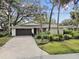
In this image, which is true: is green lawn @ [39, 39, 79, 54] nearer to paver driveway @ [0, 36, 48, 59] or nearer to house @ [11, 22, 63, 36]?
paver driveway @ [0, 36, 48, 59]

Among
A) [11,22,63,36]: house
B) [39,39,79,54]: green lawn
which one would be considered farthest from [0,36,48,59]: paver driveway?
[11,22,63,36]: house

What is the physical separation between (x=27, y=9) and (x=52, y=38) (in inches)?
791

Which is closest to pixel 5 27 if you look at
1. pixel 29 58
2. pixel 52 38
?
pixel 52 38

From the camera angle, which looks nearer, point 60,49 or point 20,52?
point 20,52

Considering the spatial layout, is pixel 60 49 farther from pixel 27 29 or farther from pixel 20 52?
pixel 27 29

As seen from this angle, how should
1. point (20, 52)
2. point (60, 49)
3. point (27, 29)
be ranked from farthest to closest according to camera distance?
point (27, 29) < point (60, 49) < point (20, 52)

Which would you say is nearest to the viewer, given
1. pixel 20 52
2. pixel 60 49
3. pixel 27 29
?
pixel 20 52

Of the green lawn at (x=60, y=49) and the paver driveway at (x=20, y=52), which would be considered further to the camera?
the green lawn at (x=60, y=49)

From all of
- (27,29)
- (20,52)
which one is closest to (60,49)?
(20,52)

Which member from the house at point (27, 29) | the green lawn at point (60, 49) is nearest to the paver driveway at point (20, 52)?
the green lawn at point (60, 49)

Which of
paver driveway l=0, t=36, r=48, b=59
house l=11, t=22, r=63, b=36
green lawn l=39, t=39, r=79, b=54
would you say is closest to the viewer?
paver driveway l=0, t=36, r=48, b=59

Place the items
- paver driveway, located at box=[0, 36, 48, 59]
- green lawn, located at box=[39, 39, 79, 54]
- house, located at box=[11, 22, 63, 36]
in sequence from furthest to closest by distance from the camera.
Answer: house, located at box=[11, 22, 63, 36] → green lawn, located at box=[39, 39, 79, 54] → paver driveway, located at box=[0, 36, 48, 59]

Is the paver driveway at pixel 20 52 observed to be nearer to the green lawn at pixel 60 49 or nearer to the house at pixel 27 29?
the green lawn at pixel 60 49

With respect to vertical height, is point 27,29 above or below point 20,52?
above
